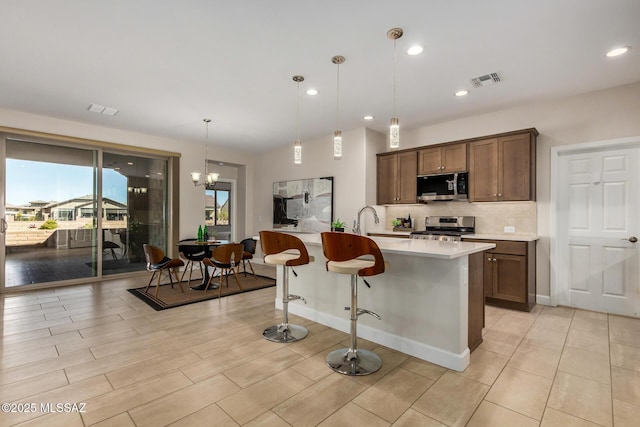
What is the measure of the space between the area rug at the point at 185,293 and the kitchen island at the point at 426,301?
2062 millimetres

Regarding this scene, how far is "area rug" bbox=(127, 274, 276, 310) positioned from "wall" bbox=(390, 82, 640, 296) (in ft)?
12.9

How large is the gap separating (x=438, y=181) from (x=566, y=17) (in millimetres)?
2586

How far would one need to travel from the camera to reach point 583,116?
3775 mm

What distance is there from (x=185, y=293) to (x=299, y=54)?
3539 mm

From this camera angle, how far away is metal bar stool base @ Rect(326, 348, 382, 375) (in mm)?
2277

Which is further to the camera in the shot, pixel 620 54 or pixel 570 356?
pixel 620 54

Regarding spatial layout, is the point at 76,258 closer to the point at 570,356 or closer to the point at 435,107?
the point at 435,107

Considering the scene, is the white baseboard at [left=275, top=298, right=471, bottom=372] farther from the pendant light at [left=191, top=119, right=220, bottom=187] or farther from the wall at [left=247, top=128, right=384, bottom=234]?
the pendant light at [left=191, top=119, right=220, bottom=187]

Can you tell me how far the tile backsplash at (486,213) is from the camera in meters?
4.17

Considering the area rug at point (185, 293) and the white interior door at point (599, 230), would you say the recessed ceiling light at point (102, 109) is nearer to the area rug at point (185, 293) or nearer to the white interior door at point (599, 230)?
the area rug at point (185, 293)

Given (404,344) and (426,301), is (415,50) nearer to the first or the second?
(426,301)

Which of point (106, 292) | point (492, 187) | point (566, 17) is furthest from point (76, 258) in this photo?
point (566, 17)

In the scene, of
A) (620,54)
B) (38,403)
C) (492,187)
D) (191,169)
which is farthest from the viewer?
(191,169)

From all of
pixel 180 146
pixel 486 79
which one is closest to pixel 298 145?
pixel 486 79
